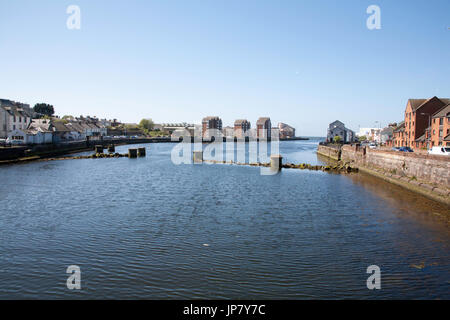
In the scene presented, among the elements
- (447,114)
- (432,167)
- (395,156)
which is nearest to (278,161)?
(395,156)

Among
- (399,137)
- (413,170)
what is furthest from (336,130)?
(413,170)

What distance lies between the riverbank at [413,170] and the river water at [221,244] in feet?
5.99

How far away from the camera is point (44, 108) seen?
602 ft

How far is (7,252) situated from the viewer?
49.7 feet

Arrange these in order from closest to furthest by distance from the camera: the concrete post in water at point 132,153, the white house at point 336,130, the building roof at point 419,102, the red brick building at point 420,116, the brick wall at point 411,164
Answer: the brick wall at point 411,164 < the red brick building at point 420,116 < the building roof at point 419,102 < the concrete post in water at point 132,153 < the white house at point 336,130

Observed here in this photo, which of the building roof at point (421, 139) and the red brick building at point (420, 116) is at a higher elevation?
the red brick building at point (420, 116)

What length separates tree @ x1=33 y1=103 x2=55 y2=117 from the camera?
181m

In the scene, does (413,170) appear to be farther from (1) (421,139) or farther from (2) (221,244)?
(1) (421,139)

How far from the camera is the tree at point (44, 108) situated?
594 feet

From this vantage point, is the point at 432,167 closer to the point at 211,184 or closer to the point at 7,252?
the point at 211,184

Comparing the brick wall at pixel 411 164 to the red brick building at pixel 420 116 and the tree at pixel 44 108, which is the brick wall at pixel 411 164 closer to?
the red brick building at pixel 420 116

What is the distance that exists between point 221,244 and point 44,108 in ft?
655

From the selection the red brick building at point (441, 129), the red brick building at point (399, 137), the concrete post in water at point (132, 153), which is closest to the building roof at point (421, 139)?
the red brick building at point (441, 129)

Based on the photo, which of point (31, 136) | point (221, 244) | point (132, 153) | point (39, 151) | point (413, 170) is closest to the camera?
point (221, 244)
